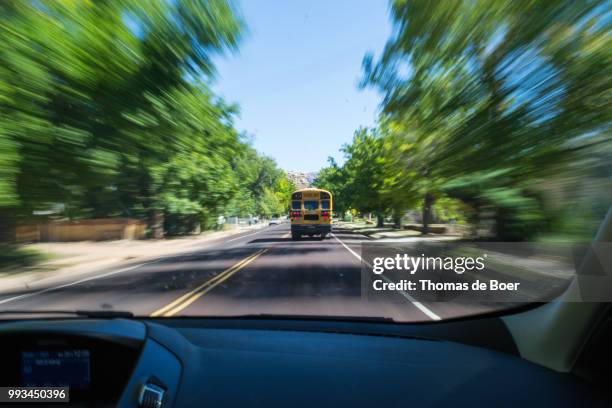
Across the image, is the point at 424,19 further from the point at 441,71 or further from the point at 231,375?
the point at 231,375

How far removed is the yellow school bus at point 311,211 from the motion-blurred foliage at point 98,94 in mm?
20397

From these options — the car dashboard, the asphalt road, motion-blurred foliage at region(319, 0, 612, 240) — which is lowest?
the asphalt road

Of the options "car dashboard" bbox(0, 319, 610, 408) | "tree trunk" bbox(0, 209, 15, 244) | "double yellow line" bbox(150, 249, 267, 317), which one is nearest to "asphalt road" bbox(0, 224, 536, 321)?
"double yellow line" bbox(150, 249, 267, 317)

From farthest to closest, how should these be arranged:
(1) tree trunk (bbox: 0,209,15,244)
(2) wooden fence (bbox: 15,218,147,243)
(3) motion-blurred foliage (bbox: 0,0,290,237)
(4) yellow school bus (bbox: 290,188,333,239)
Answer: (4) yellow school bus (bbox: 290,188,333,239), (2) wooden fence (bbox: 15,218,147,243), (1) tree trunk (bbox: 0,209,15,244), (3) motion-blurred foliage (bbox: 0,0,290,237)

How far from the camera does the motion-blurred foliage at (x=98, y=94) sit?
6.25 m

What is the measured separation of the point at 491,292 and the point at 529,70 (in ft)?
10.1

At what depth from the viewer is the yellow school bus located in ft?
95.6

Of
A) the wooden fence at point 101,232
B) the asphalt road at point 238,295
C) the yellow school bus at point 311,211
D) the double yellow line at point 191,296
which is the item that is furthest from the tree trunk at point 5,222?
the yellow school bus at point 311,211

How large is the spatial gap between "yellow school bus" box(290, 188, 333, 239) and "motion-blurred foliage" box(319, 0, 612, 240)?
69.3 ft

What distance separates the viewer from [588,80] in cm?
486

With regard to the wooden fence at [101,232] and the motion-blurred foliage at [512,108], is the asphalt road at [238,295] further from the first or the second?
the wooden fence at [101,232]

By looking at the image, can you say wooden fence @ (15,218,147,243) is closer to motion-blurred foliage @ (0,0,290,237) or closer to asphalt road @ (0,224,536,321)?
asphalt road @ (0,224,536,321)

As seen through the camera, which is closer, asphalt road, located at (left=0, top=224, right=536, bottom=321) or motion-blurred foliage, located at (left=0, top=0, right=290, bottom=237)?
motion-blurred foliage, located at (left=0, top=0, right=290, bottom=237)

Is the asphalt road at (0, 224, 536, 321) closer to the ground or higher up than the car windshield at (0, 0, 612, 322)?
closer to the ground
